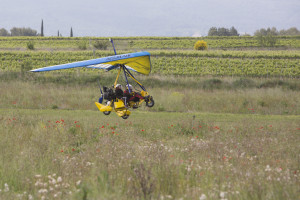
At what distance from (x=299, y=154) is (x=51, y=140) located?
25.5ft

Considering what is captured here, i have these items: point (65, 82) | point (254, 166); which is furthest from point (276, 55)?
point (254, 166)

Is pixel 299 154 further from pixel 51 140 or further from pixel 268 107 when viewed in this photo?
pixel 268 107

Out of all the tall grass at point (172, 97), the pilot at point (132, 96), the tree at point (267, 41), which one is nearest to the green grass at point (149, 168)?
the pilot at point (132, 96)

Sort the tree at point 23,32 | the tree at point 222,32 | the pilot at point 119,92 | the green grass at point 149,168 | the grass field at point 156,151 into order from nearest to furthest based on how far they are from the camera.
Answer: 1. the green grass at point 149,168
2. the grass field at point 156,151
3. the pilot at point 119,92
4. the tree at point 222,32
5. the tree at point 23,32

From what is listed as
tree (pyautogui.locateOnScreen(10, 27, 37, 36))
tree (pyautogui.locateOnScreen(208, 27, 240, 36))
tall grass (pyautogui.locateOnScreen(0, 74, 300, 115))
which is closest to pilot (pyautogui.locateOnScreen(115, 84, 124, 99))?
tall grass (pyautogui.locateOnScreen(0, 74, 300, 115))

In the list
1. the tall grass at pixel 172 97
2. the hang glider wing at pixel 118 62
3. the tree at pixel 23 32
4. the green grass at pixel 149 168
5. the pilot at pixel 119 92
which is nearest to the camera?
the green grass at pixel 149 168

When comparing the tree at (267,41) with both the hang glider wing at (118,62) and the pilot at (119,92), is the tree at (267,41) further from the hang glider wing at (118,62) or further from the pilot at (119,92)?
the pilot at (119,92)

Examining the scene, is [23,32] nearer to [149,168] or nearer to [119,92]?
[119,92]

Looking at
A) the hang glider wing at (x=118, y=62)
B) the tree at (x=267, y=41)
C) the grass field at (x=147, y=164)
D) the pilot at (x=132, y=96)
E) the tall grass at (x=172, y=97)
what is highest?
the tree at (x=267, y=41)

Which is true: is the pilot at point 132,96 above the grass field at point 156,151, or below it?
above

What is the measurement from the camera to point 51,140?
1195 cm

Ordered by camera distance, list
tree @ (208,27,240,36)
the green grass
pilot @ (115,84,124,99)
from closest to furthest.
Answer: the green grass → pilot @ (115,84,124,99) → tree @ (208,27,240,36)

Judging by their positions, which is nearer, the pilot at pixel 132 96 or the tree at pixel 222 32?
the pilot at pixel 132 96

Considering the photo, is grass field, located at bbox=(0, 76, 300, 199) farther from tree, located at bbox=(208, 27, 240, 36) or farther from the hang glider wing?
tree, located at bbox=(208, 27, 240, 36)
